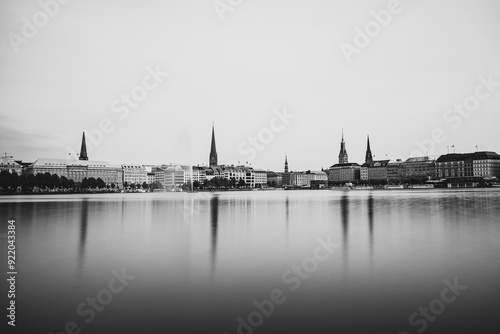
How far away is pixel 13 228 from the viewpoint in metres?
21.5

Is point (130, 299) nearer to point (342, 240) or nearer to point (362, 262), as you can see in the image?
point (362, 262)

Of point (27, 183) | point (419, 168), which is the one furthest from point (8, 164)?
point (419, 168)

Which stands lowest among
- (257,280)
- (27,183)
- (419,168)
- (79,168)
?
(257,280)

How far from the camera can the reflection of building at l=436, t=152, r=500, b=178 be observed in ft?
484

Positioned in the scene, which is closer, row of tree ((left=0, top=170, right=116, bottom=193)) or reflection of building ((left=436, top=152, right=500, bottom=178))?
row of tree ((left=0, top=170, right=116, bottom=193))

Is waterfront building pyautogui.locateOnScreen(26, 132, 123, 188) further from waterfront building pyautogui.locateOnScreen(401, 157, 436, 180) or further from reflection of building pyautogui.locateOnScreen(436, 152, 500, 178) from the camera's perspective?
reflection of building pyautogui.locateOnScreen(436, 152, 500, 178)

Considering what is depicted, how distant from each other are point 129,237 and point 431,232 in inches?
558

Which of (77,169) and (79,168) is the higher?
(79,168)

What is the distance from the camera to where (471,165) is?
151m

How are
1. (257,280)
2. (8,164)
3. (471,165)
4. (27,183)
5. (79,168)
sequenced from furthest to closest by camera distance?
→ (79,168)
(471,165)
(8,164)
(27,183)
(257,280)

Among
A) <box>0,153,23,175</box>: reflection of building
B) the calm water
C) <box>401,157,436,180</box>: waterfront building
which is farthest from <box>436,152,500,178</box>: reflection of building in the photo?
<box>0,153,23,175</box>: reflection of building

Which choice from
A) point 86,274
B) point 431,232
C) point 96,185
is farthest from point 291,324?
point 96,185

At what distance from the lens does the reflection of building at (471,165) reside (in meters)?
148

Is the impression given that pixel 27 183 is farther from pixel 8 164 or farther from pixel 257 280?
pixel 257 280
